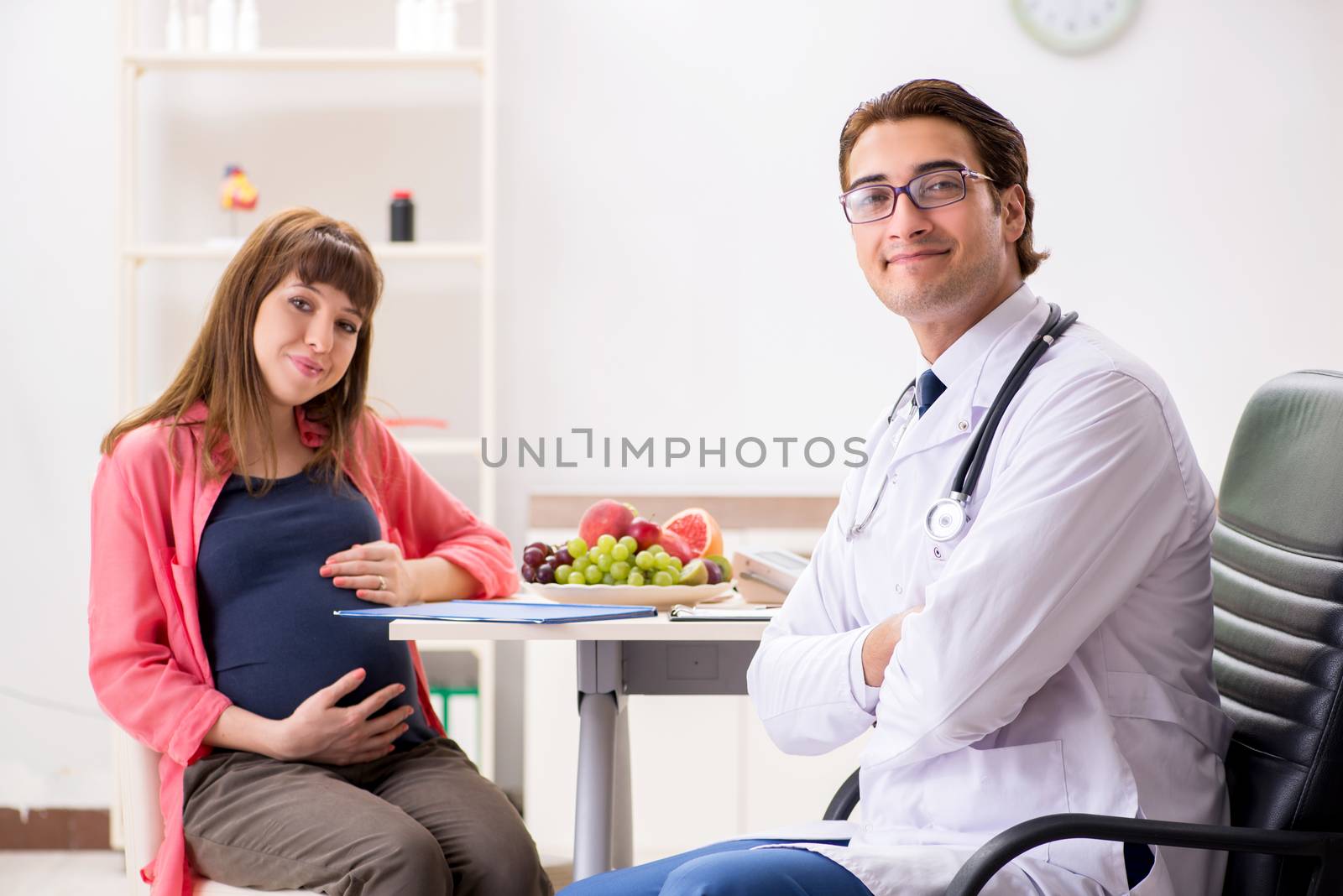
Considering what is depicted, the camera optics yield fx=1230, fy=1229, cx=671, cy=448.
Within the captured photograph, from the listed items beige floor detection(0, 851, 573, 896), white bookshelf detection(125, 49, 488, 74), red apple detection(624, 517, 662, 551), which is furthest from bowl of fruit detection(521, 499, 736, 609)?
white bookshelf detection(125, 49, 488, 74)

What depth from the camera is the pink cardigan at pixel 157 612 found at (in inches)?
68.3

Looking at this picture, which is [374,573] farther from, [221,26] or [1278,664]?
[221,26]

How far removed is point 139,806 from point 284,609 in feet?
1.11

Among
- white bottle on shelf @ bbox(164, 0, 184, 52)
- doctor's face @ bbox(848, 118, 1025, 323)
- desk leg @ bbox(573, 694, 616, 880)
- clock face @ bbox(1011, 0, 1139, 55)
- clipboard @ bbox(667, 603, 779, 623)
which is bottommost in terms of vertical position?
A: desk leg @ bbox(573, 694, 616, 880)

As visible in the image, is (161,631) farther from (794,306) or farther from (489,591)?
(794,306)

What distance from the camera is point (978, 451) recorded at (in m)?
1.35

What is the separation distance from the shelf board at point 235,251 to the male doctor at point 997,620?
2.08 metres

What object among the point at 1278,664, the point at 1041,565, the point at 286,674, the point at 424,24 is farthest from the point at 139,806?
the point at 424,24

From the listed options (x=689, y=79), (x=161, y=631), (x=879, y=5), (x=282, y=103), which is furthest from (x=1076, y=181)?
(x=161, y=631)

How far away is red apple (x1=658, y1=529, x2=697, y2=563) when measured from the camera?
2.03 meters

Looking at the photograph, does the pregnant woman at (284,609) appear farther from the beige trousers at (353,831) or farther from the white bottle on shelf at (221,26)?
the white bottle on shelf at (221,26)

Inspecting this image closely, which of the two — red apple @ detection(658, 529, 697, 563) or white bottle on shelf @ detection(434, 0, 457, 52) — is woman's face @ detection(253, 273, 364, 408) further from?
white bottle on shelf @ detection(434, 0, 457, 52)

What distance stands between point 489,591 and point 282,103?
7.30ft

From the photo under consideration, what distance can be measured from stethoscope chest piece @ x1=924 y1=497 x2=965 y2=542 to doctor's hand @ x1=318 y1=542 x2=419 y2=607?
0.96 metres
